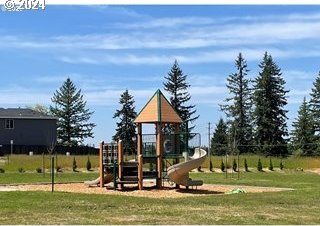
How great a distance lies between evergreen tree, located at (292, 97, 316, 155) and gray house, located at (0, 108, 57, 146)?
29901mm

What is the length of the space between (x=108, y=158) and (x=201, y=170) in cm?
2144

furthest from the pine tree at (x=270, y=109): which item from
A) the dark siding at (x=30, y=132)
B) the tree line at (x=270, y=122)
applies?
the dark siding at (x=30, y=132)

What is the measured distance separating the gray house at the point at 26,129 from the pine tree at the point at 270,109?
26.0 m

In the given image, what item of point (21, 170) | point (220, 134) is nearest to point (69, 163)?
point (21, 170)

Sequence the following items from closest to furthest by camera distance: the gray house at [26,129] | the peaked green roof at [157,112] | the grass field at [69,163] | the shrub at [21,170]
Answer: the peaked green roof at [157,112] → the shrub at [21,170] → the grass field at [69,163] → the gray house at [26,129]

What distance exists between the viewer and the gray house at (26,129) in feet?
217

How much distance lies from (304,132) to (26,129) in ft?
112

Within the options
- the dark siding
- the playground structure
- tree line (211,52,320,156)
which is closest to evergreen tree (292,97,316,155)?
tree line (211,52,320,156)

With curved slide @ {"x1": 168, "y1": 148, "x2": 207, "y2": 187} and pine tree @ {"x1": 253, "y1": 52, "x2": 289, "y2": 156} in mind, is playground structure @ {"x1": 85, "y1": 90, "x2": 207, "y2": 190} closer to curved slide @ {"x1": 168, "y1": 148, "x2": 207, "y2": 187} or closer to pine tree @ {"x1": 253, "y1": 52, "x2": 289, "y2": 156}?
curved slide @ {"x1": 168, "y1": 148, "x2": 207, "y2": 187}

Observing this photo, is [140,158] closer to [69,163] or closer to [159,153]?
[159,153]

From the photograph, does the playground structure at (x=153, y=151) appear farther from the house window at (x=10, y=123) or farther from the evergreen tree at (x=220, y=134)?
A: the evergreen tree at (x=220, y=134)

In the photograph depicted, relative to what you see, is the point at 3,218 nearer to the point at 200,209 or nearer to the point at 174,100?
the point at 200,209

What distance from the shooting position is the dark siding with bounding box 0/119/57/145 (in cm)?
6606

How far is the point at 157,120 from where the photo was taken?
926 inches
